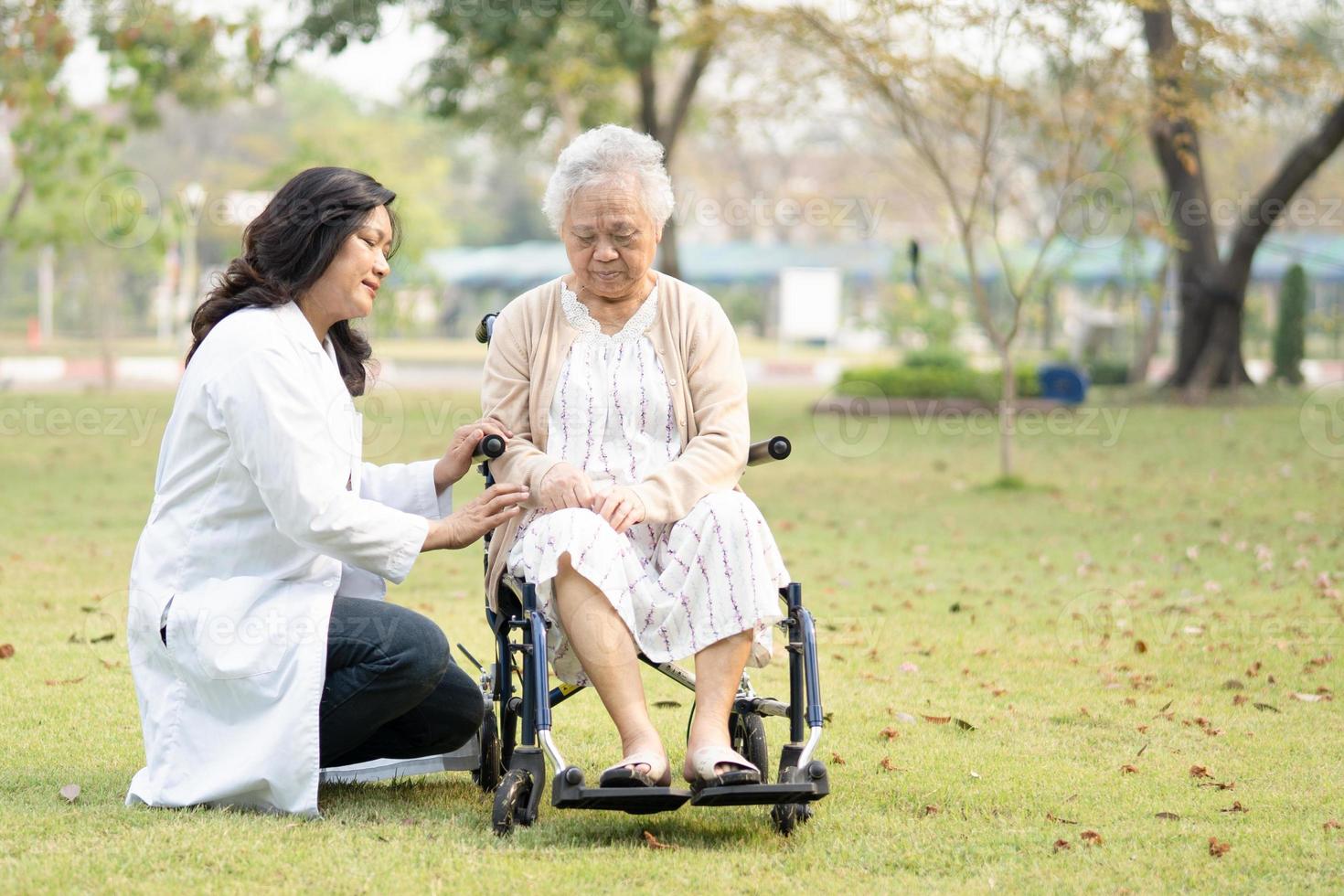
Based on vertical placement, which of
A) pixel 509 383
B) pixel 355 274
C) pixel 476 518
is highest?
pixel 355 274

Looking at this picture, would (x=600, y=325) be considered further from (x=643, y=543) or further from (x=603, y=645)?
(x=603, y=645)

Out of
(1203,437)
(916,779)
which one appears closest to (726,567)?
Answer: (916,779)

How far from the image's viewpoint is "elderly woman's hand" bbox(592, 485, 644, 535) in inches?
138

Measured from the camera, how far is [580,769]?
133 inches

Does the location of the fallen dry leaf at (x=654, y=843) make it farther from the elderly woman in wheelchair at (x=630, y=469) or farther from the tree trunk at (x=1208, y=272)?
the tree trunk at (x=1208, y=272)

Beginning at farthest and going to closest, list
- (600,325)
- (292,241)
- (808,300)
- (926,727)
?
(808,300) < (926,727) < (600,325) < (292,241)

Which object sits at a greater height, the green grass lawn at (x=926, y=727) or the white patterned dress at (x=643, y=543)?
the white patterned dress at (x=643, y=543)

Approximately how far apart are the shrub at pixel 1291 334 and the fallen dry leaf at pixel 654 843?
21.0 m

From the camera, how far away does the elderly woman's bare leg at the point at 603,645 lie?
11.2ft

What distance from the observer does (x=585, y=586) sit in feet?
11.3

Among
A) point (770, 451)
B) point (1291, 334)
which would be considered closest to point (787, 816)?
point (770, 451)

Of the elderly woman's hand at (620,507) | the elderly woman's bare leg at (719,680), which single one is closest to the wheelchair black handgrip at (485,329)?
the elderly woman's hand at (620,507)

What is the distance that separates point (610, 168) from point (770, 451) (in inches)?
30.1

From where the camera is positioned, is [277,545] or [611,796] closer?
[611,796]
